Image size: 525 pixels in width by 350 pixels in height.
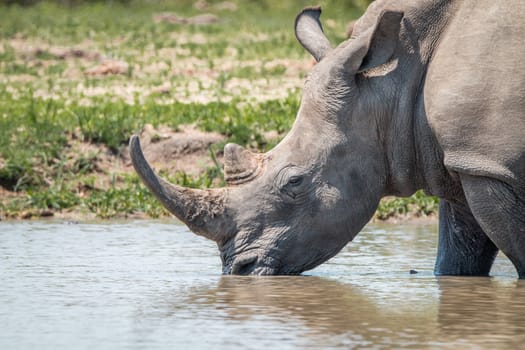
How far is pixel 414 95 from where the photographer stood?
7008 mm

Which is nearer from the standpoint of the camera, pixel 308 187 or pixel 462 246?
pixel 308 187

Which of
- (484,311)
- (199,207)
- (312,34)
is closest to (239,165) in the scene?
(199,207)

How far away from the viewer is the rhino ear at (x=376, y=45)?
6883 mm

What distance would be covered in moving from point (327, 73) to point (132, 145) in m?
1.08

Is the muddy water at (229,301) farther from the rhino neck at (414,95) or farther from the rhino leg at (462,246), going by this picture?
the rhino neck at (414,95)

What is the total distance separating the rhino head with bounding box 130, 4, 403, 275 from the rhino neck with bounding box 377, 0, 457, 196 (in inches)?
3.4

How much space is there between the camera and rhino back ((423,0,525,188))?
257 inches

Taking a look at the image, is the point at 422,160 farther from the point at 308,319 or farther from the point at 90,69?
the point at 90,69

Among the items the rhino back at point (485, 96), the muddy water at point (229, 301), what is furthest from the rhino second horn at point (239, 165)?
the rhino back at point (485, 96)

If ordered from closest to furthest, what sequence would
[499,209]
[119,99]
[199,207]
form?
[499,209]
[199,207]
[119,99]

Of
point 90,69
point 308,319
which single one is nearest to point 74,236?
point 308,319

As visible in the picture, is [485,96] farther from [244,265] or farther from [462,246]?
[244,265]

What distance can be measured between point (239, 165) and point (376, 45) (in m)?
0.95

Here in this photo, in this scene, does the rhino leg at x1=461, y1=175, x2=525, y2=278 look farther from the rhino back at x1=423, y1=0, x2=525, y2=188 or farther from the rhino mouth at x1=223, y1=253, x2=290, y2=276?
the rhino mouth at x1=223, y1=253, x2=290, y2=276
